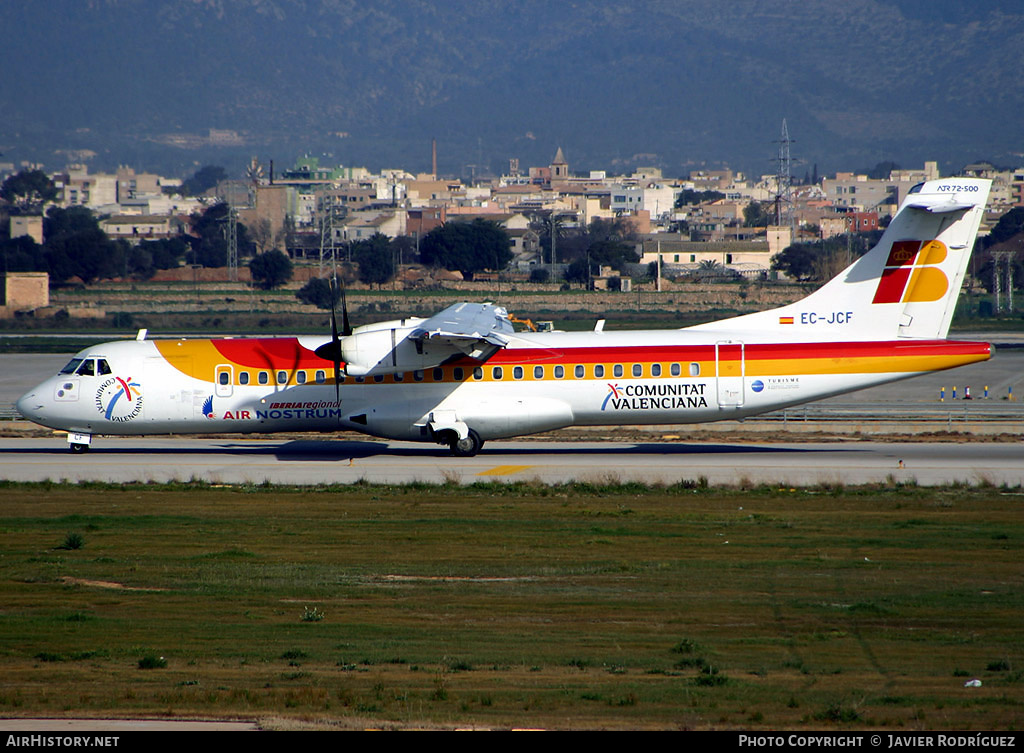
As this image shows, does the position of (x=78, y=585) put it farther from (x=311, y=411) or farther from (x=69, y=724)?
(x=311, y=411)

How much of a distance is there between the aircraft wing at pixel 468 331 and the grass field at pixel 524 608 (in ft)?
13.4

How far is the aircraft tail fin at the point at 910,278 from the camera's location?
92.4 ft

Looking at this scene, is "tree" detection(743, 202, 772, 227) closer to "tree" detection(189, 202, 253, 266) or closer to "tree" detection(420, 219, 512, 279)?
"tree" detection(189, 202, 253, 266)

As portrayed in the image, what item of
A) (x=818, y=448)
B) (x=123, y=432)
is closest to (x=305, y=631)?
(x=123, y=432)

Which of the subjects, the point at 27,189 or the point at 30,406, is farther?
the point at 27,189

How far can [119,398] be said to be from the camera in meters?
29.4

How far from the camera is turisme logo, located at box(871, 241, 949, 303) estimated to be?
28373mm

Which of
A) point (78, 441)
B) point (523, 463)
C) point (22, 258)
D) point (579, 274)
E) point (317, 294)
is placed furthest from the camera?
point (22, 258)

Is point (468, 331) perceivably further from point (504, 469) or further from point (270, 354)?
point (270, 354)

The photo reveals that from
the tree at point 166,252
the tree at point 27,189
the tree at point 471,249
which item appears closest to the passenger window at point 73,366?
the tree at point 471,249

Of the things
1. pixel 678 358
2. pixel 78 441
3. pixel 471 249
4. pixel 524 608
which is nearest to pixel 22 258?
pixel 471 249

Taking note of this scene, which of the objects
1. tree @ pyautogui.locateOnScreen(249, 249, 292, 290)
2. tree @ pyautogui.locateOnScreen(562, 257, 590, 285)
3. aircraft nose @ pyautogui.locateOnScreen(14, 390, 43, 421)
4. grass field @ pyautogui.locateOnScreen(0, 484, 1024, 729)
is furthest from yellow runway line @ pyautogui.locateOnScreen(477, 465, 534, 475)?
tree @ pyautogui.locateOnScreen(249, 249, 292, 290)

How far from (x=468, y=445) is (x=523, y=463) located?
1.60m

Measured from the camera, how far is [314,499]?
24.2 meters
